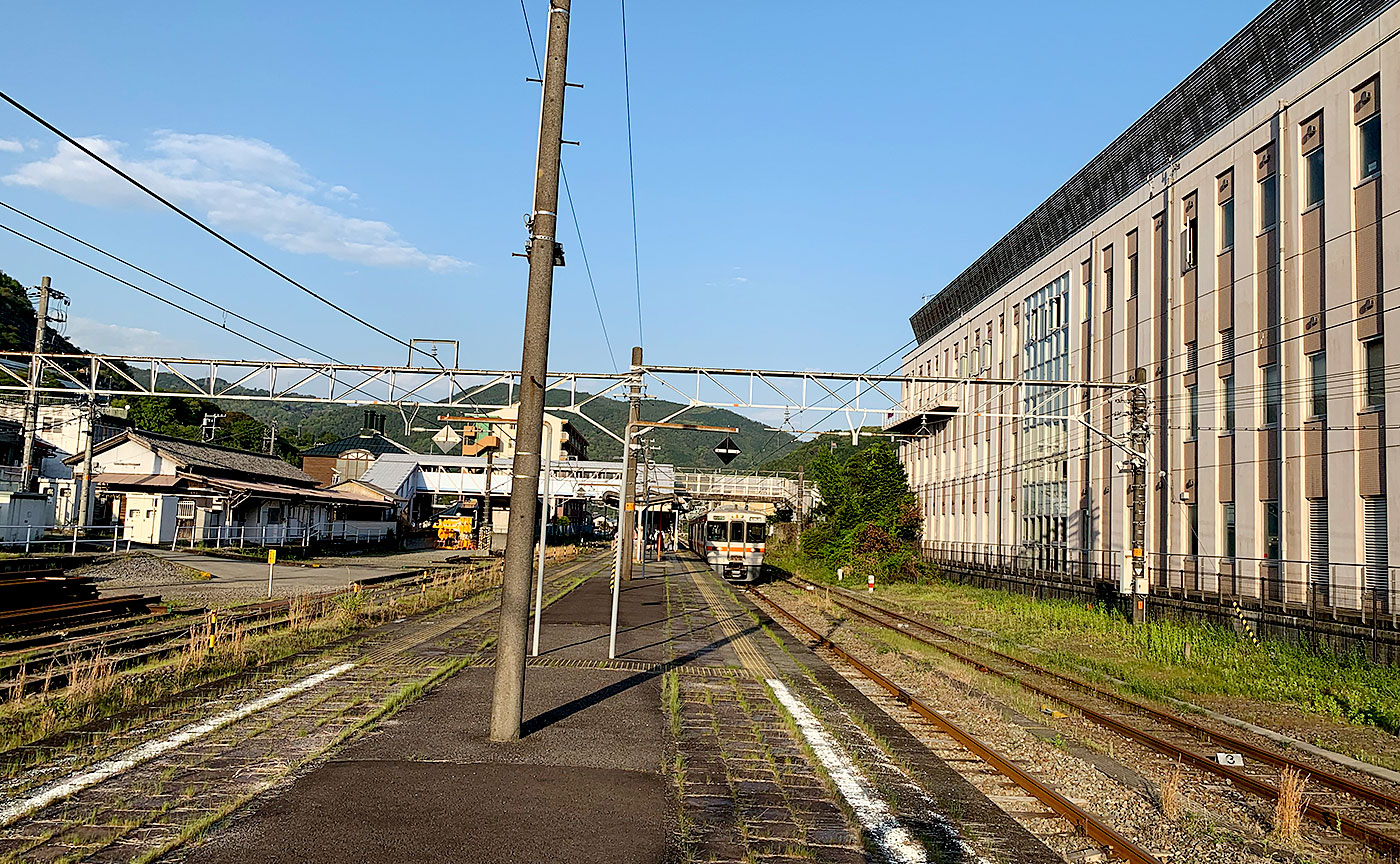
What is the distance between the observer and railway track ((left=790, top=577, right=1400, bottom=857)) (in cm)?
850

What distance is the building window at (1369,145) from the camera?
2103 cm

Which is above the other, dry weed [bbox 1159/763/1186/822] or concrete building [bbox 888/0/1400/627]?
concrete building [bbox 888/0/1400/627]

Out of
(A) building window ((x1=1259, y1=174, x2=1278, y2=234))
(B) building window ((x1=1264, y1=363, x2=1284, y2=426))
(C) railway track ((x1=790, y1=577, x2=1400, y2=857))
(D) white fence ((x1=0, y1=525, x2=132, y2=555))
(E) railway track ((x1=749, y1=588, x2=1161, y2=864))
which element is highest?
(A) building window ((x1=1259, y1=174, x2=1278, y2=234))

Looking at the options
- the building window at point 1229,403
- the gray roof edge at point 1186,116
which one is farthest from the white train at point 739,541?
the building window at point 1229,403

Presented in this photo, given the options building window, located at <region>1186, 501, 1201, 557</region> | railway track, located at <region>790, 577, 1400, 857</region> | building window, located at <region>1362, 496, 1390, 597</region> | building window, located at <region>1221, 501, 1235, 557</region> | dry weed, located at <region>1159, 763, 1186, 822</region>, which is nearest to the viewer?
dry weed, located at <region>1159, 763, 1186, 822</region>

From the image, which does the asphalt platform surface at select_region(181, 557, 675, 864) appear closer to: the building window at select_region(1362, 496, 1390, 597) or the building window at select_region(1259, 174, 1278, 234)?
the building window at select_region(1362, 496, 1390, 597)

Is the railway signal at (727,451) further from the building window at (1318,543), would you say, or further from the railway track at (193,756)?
the railway track at (193,756)

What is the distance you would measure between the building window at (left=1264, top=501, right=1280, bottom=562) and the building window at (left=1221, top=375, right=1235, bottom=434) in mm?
2371

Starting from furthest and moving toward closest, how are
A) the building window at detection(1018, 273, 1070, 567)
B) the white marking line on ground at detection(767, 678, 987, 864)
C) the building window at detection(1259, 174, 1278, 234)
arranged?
the building window at detection(1018, 273, 1070, 567)
the building window at detection(1259, 174, 1278, 234)
the white marking line on ground at detection(767, 678, 987, 864)

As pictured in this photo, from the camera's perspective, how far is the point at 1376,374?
20.7 meters

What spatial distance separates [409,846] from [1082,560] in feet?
106

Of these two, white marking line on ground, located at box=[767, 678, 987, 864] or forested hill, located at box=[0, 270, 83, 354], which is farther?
forested hill, located at box=[0, 270, 83, 354]

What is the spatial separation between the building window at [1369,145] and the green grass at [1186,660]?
1005cm

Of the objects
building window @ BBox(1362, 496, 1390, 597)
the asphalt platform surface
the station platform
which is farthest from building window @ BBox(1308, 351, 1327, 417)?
the asphalt platform surface
